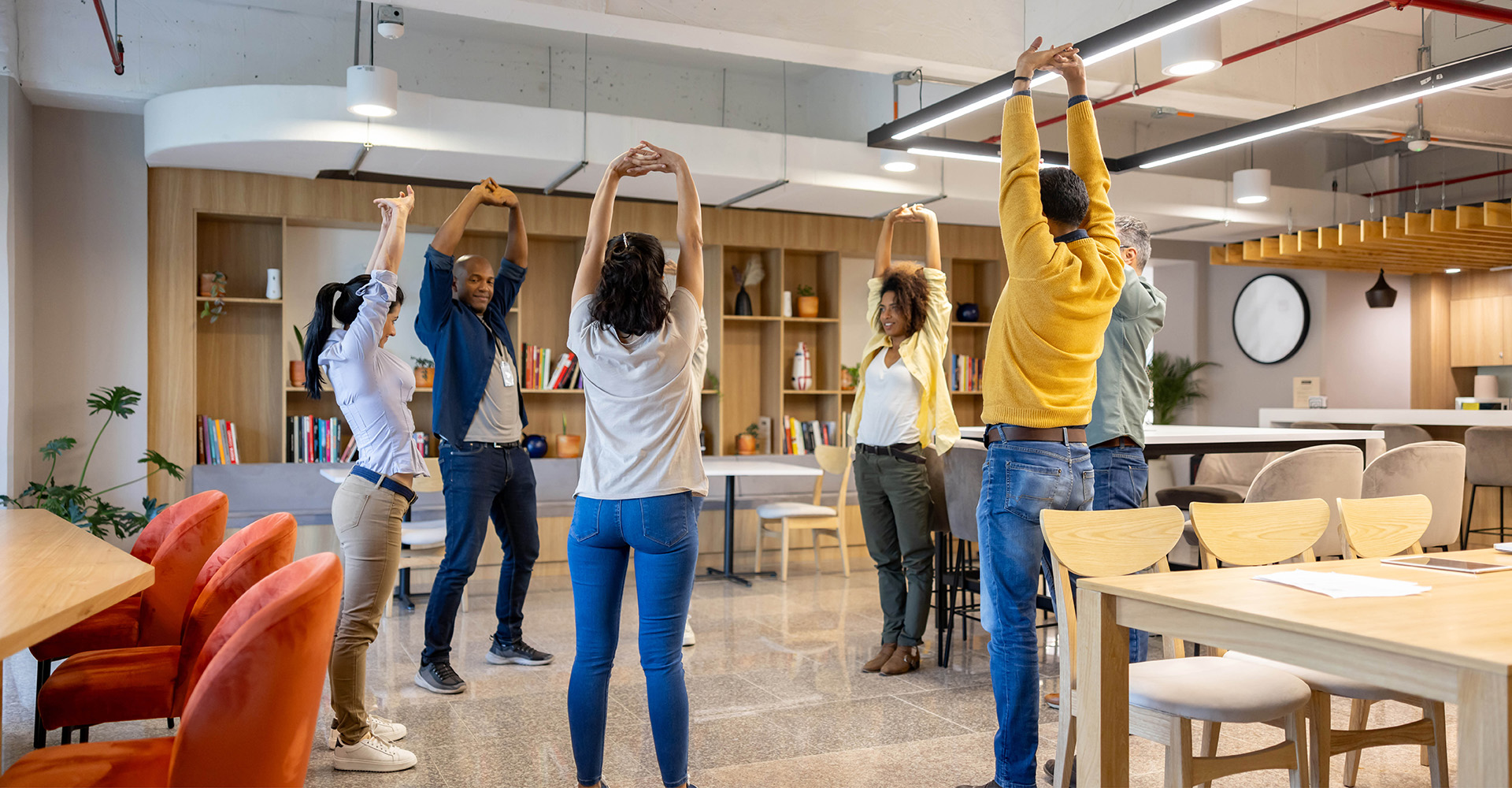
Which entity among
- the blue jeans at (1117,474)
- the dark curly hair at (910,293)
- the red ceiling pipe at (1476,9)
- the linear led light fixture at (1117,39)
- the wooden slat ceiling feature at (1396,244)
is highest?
the red ceiling pipe at (1476,9)

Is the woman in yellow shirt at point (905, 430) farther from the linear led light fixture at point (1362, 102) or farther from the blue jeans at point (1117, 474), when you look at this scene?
the linear led light fixture at point (1362, 102)

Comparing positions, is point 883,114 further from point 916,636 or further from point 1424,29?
point 916,636

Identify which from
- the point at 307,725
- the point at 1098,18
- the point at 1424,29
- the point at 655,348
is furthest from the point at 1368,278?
the point at 307,725

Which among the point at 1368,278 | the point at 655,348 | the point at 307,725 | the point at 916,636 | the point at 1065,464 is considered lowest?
the point at 916,636

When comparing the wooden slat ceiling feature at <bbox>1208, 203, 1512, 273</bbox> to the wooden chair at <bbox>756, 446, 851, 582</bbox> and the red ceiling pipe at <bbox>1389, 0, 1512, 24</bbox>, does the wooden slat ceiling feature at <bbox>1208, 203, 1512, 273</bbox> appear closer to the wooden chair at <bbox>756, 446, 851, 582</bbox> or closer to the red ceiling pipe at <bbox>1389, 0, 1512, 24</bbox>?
the red ceiling pipe at <bbox>1389, 0, 1512, 24</bbox>

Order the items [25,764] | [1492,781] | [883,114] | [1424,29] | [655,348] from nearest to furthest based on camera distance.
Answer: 1. [1492,781]
2. [25,764]
3. [655,348]
4. [1424,29]
5. [883,114]

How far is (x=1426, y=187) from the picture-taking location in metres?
10.2

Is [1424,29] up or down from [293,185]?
up

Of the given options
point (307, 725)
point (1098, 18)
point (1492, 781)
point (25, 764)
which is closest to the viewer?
point (1492, 781)

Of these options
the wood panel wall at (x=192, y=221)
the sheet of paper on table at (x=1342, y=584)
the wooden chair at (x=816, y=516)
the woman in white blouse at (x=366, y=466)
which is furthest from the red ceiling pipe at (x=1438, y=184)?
the woman in white blouse at (x=366, y=466)

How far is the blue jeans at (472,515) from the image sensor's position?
Result: 3781 mm

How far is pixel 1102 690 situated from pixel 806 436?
6268 mm

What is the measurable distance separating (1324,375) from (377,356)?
9.58m

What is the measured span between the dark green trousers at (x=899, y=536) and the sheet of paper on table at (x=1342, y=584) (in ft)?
6.53
